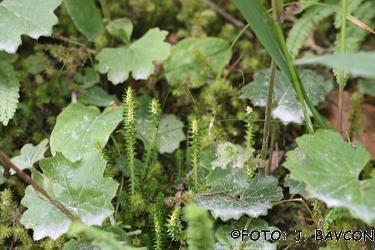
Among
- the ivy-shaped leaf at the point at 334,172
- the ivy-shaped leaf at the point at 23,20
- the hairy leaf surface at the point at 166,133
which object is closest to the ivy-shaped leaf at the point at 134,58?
the hairy leaf surface at the point at 166,133

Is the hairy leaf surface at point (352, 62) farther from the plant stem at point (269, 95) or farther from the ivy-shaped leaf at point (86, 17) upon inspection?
the ivy-shaped leaf at point (86, 17)

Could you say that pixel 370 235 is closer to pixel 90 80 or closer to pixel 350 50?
pixel 350 50

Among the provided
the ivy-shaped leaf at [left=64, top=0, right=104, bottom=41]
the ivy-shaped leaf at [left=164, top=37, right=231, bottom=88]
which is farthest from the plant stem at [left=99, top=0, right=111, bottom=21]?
the ivy-shaped leaf at [left=164, top=37, right=231, bottom=88]

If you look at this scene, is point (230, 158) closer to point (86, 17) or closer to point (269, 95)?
point (269, 95)

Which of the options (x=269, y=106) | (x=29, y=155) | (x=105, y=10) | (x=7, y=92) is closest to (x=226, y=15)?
(x=105, y=10)

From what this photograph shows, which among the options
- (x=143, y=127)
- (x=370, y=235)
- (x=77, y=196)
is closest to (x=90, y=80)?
(x=143, y=127)

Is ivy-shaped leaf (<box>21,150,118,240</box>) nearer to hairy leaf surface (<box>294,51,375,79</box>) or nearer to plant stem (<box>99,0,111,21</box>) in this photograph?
hairy leaf surface (<box>294,51,375,79</box>)
